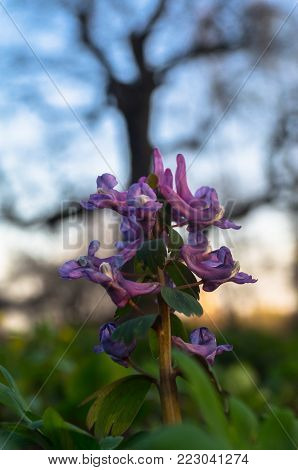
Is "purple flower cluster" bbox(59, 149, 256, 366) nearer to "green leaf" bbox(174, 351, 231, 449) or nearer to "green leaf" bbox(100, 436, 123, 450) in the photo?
"green leaf" bbox(100, 436, 123, 450)

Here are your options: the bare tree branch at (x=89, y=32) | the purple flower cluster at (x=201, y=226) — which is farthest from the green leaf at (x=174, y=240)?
the bare tree branch at (x=89, y=32)

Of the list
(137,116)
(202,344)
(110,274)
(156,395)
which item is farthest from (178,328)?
(137,116)

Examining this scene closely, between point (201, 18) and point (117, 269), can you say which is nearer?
point (117, 269)

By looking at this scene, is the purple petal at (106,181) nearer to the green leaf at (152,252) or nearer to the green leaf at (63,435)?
the green leaf at (152,252)

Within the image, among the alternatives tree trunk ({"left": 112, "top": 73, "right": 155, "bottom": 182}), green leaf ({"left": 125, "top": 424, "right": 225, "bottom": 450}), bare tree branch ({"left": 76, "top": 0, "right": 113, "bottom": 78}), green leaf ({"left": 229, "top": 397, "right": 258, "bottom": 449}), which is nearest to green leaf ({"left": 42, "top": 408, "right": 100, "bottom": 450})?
green leaf ({"left": 229, "top": 397, "right": 258, "bottom": 449})

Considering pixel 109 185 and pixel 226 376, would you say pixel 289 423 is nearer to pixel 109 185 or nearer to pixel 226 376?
pixel 109 185

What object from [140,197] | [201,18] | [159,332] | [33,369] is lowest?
[33,369]

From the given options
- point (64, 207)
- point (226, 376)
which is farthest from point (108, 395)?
point (64, 207)
